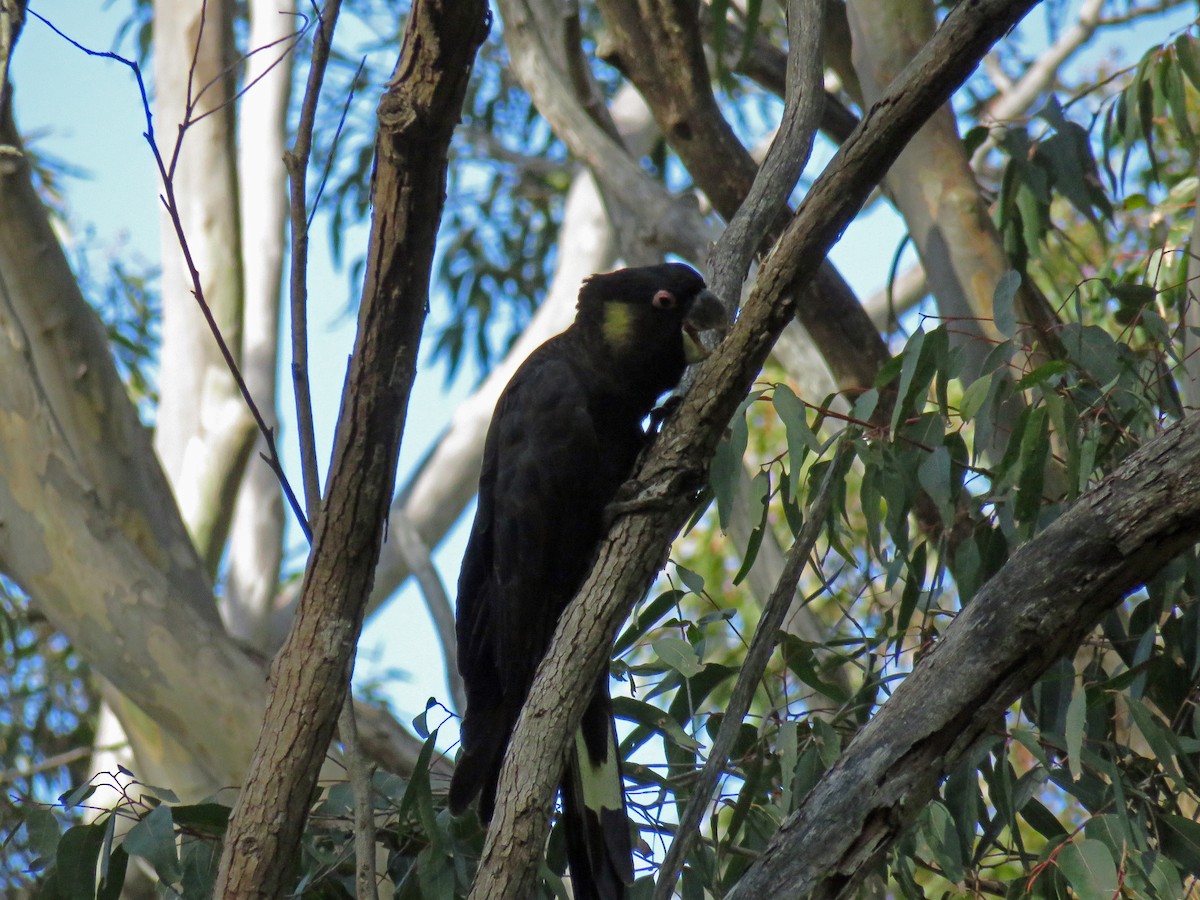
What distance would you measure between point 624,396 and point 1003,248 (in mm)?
1092

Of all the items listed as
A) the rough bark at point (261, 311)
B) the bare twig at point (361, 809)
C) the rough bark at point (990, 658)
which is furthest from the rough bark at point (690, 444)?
the rough bark at point (261, 311)

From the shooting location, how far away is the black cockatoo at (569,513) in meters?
1.90

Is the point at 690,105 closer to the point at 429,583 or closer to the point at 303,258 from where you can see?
the point at 303,258

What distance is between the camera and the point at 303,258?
143 centimetres

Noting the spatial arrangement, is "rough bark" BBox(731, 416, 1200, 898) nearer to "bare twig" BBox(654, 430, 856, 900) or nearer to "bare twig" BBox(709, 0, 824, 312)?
"bare twig" BBox(654, 430, 856, 900)

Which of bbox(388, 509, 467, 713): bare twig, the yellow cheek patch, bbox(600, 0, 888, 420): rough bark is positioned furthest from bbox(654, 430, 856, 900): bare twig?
bbox(388, 509, 467, 713): bare twig

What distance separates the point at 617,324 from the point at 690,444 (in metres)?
0.67

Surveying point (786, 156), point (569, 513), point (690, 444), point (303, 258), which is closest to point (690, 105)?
point (786, 156)

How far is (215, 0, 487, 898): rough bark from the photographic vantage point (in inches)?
48.5

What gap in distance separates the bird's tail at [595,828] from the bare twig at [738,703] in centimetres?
37

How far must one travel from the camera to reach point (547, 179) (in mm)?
6695

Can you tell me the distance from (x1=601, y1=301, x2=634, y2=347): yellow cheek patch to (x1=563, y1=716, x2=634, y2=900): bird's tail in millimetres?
713

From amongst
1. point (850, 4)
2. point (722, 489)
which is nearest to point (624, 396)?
point (722, 489)

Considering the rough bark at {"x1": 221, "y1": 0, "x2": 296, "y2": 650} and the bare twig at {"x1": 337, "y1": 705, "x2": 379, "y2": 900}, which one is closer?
the bare twig at {"x1": 337, "y1": 705, "x2": 379, "y2": 900}
